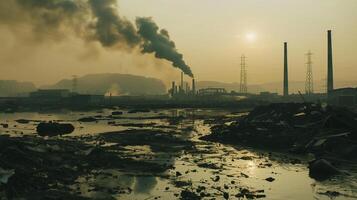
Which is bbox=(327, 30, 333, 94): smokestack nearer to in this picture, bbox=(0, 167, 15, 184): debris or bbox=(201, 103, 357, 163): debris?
bbox=(201, 103, 357, 163): debris

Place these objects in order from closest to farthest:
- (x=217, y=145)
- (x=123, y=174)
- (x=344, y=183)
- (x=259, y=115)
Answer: (x=344, y=183), (x=123, y=174), (x=217, y=145), (x=259, y=115)

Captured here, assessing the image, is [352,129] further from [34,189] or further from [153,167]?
Result: [34,189]

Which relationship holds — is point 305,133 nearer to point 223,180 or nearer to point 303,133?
point 303,133

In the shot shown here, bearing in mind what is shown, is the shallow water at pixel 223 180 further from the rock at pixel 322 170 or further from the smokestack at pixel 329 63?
the smokestack at pixel 329 63

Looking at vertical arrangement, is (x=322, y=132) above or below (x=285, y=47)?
below

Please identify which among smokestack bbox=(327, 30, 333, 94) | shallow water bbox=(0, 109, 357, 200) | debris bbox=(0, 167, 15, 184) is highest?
smokestack bbox=(327, 30, 333, 94)

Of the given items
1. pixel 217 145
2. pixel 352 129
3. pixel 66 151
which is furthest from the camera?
pixel 217 145

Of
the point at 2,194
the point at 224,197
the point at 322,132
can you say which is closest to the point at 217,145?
the point at 322,132

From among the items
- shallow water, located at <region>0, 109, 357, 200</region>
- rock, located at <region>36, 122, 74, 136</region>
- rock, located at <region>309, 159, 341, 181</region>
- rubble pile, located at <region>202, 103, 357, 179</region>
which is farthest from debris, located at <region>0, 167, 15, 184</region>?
rock, located at <region>36, 122, 74, 136</region>
